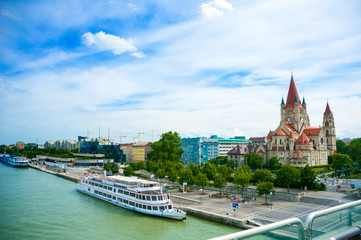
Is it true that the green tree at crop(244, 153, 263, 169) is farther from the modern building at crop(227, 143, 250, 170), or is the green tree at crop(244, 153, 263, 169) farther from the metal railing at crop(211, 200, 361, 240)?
the metal railing at crop(211, 200, 361, 240)

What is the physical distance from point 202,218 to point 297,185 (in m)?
20.3

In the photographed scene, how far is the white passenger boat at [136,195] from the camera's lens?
31.4 metres

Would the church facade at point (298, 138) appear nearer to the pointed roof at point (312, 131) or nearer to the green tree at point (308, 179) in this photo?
the pointed roof at point (312, 131)

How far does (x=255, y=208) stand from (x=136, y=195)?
48.3 ft

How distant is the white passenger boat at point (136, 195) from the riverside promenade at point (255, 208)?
A: 3.03 meters

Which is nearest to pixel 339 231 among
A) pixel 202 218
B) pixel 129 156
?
pixel 202 218

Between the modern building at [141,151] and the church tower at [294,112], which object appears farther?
the modern building at [141,151]

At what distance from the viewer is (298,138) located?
82.3 m

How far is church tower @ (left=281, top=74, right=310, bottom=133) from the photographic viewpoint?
3543 inches

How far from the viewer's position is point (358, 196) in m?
36.8

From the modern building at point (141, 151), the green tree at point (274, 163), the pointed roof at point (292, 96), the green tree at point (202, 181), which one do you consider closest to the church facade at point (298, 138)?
the pointed roof at point (292, 96)

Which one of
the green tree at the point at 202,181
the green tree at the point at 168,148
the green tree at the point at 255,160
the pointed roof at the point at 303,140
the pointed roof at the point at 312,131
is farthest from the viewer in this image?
the pointed roof at the point at 312,131

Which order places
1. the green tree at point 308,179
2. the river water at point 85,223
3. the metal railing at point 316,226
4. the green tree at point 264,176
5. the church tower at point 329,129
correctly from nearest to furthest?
the metal railing at point 316,226 → the river water at point 85,223 → the green tree at point 308,179 → the green tree at point 264,176 → the church tower at point 329,129

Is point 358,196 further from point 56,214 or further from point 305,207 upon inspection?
point 56,214
